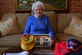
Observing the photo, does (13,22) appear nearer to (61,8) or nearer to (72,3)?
(61,8)

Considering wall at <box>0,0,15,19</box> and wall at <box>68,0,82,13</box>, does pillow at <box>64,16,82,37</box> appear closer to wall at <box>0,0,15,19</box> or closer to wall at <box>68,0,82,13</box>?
wall at <box>68,0,82,13</box>

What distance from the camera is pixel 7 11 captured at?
4.42 metres

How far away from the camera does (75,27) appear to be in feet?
12.4

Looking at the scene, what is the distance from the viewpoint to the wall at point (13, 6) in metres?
4.38

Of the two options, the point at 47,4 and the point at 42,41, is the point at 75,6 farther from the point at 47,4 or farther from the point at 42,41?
the point at 42,41

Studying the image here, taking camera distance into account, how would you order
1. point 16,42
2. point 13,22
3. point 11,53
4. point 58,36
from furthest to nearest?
point 13,22
point 58,36
point 16,42
point 11,53

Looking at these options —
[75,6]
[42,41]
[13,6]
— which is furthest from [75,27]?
[13,6]

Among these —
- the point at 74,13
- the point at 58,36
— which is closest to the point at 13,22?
the point at 58,36

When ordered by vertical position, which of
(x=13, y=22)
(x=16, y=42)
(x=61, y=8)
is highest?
(x=61, y=8)

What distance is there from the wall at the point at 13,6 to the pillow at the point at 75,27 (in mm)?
515

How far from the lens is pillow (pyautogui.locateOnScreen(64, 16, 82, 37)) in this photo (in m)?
3.69

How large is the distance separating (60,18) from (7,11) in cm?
126

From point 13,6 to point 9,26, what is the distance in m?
0.75

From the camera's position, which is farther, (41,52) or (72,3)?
(72,3)
